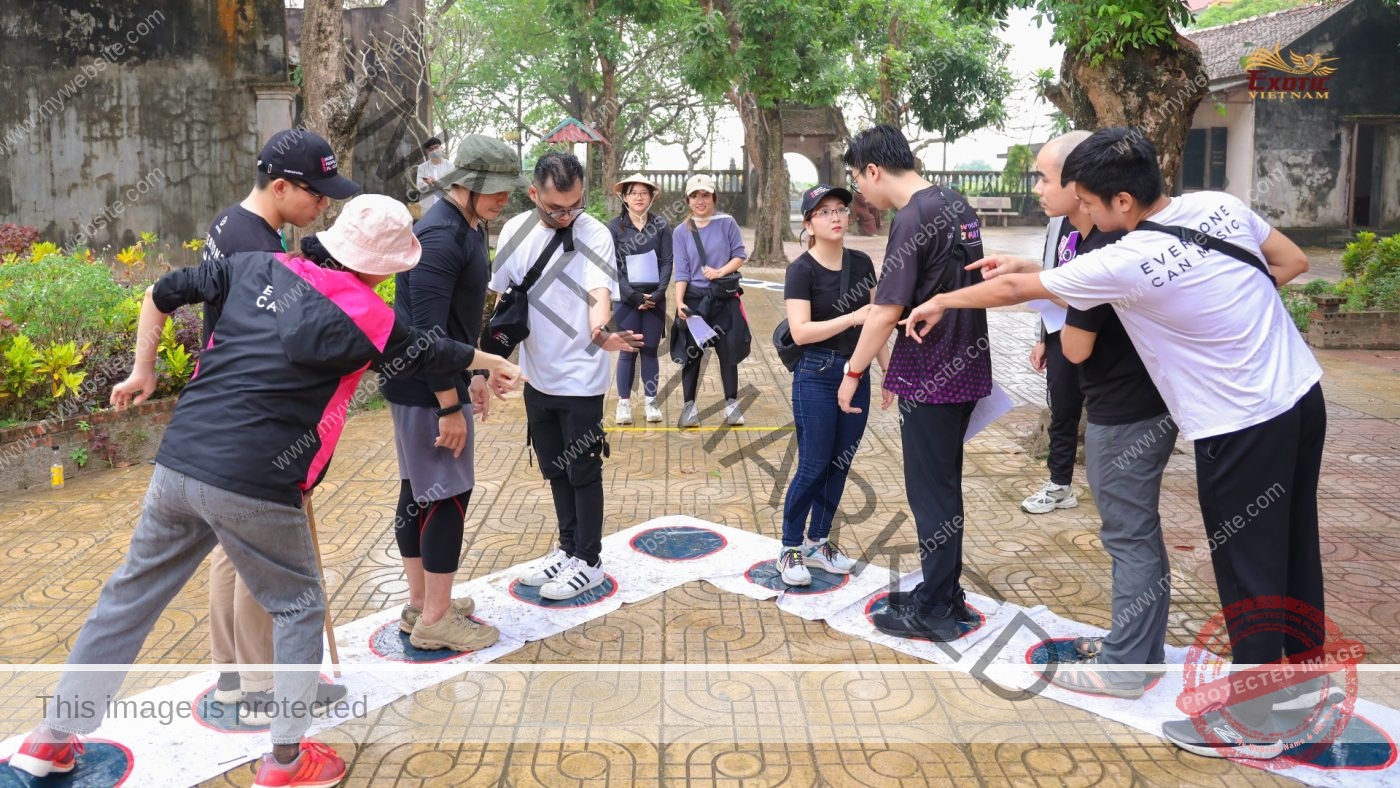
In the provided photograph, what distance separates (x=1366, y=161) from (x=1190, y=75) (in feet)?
62.6

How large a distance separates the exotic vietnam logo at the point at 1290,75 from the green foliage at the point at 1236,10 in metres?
22.1

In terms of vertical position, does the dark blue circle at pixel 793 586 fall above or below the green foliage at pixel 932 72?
below

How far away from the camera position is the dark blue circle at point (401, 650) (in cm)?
422

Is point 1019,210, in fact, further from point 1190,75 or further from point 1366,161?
point 1190,75

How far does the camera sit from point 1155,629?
12.6 ft

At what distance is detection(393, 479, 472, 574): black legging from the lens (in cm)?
414

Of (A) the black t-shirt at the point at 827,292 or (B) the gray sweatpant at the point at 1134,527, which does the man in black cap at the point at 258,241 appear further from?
(B) the gray sweatpant at the point at 1134,527

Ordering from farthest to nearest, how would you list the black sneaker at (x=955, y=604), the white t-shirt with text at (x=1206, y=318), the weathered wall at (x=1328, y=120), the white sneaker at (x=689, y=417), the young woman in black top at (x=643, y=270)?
the weathered wall at (x=1328, y=120), the white sneaker at (x=689, y=417), the young woman in black top at (x=643, y=270), the black sneaker at (x=955, y=604), the white t-shirt with text at (x=1206, y=318)

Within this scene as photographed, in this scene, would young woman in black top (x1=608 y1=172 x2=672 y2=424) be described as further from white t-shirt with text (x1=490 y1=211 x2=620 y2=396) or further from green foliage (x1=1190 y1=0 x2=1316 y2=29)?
green foliage (x1=1190 y1=0 x2=1316 y2=29)

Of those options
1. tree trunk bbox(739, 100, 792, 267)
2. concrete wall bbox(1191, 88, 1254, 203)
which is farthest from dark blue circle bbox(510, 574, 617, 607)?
concrete wall bbox(1191, 88, 1254, 203)

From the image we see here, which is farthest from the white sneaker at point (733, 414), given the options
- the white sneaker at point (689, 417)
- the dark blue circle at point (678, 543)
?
the dark blue circle at point (678, 543)

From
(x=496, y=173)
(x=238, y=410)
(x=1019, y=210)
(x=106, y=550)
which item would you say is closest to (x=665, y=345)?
(x=106, y=550)

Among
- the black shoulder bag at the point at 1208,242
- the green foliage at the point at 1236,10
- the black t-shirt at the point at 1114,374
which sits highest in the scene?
the green foliage at the point at 1236,10

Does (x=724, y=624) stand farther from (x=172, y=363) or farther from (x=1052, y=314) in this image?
(x=172, y=363)
